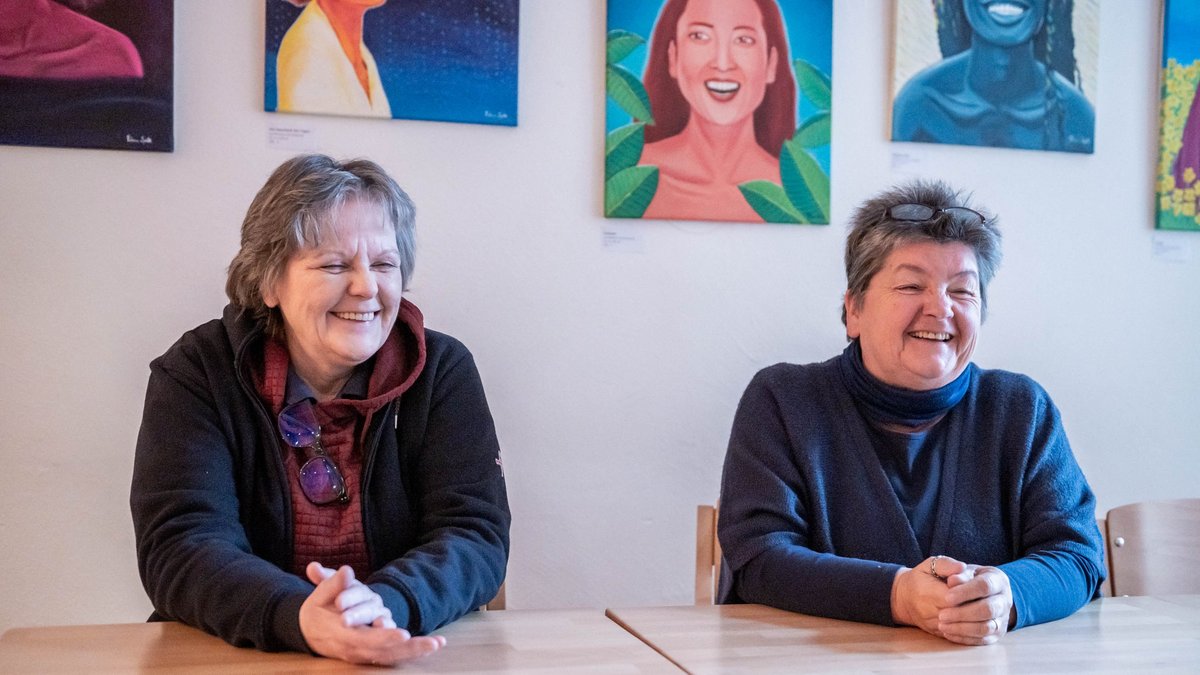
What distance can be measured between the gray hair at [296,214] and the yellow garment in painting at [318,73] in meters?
0.63

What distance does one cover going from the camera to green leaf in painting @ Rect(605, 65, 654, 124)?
2.57m

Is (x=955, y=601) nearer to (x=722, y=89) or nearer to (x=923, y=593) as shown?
(x=923, y=593)

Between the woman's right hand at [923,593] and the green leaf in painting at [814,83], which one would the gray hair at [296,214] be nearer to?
the woman's right hand at [923,593]

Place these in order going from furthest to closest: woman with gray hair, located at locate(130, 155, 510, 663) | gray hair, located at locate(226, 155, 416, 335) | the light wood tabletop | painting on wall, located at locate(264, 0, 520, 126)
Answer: painting on wall, located at locate(264, 0, 520, 126)
gray hair, located at locate(226, 155, 416, 335)
woman with gray hair, located at locate(130, 155, 510, 663)
the light wood tabletop

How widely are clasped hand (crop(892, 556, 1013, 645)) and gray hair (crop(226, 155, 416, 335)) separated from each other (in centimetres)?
96

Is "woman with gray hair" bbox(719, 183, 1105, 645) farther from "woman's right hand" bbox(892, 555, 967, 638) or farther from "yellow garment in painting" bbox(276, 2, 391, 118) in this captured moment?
"yellow garment in painting" bbox(276, 2, 391, 118)

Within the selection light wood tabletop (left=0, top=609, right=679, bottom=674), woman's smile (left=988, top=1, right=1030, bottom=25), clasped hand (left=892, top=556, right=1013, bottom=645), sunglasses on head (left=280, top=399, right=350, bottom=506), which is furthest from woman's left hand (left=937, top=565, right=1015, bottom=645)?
woman's smile (left=988, top=1, right=1030, bottom=25)

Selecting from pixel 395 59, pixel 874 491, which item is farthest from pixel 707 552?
pixel 395 59

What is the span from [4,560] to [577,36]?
1698 millimetres

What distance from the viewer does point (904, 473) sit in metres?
1.96

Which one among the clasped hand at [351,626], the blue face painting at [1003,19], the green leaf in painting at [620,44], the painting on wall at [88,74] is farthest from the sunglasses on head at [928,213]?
the painting on wall at [88,74]

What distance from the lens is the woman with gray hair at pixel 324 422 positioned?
165cm

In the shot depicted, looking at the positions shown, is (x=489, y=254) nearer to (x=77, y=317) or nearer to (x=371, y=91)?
(x=371, y=91)

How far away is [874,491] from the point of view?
1.91 metres
